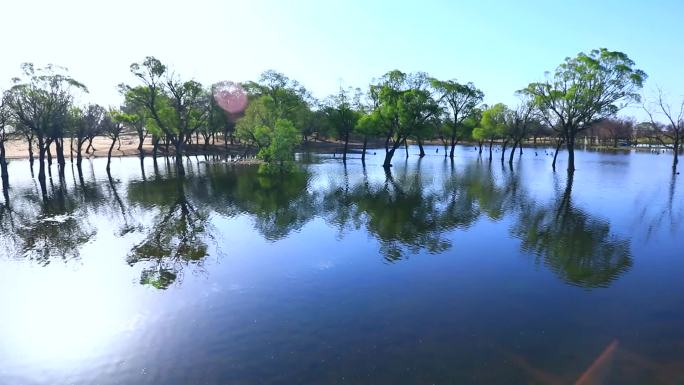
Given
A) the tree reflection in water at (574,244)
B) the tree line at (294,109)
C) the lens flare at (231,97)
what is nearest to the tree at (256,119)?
the tree line at (294,109)

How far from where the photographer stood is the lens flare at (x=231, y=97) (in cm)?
10819

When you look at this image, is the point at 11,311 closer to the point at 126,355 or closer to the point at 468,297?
the point at 126,355

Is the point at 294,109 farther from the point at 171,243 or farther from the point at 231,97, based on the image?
the point at 171,243

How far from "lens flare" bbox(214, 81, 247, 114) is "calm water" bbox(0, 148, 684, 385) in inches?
3101

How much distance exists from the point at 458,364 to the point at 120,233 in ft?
77.6

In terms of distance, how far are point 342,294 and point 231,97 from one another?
106142 millimetres

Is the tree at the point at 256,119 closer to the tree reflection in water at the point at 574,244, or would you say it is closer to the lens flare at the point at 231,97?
the lens flare at the point at 231,97

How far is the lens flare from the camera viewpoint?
108m

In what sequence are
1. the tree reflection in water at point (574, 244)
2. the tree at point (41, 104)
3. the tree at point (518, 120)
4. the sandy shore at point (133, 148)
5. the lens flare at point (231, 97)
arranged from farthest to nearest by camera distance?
the lens flare at point (231, 97) < the sandy shore at point (133, 148) < the tree at point (518, 120) < the tree at point (41, 104) < the tree reflection in water at point (574, 244)

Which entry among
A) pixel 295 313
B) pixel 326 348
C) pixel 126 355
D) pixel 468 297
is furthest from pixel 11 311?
pixel 468 297

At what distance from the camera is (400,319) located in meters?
13.6

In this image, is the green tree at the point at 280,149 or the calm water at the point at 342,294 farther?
the green tree at the point at 280,149

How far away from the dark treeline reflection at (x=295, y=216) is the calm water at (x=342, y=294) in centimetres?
24

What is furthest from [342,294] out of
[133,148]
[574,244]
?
[133,148]
